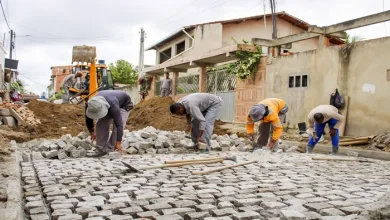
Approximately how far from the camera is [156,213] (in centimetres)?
299

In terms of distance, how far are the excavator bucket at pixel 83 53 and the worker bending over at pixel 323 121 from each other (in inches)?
293

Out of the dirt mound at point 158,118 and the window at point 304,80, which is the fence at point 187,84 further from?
the window at point 304,80

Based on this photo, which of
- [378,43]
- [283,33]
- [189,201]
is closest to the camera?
[189,201]

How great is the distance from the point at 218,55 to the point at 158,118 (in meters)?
2.88

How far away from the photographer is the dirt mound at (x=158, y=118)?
38.3 feet

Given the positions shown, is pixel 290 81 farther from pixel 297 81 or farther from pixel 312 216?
pixel 312 216

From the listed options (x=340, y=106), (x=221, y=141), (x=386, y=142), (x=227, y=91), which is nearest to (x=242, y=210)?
(x=221, y=141)

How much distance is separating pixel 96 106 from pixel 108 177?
1667 mm

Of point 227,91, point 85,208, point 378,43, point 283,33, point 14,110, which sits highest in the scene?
point 283,33

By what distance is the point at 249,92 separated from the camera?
41.2ft

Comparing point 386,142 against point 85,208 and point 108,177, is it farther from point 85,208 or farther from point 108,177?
point 85,208

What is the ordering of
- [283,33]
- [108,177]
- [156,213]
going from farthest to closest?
[283,33], [108,177], [156,213]

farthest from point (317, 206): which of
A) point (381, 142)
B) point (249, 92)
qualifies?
point (249, 92)

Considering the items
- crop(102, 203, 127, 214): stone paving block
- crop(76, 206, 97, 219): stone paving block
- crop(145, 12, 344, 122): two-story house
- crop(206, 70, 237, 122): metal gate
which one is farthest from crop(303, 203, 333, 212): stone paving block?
crop(206, 70, 237, 122): metal gate
